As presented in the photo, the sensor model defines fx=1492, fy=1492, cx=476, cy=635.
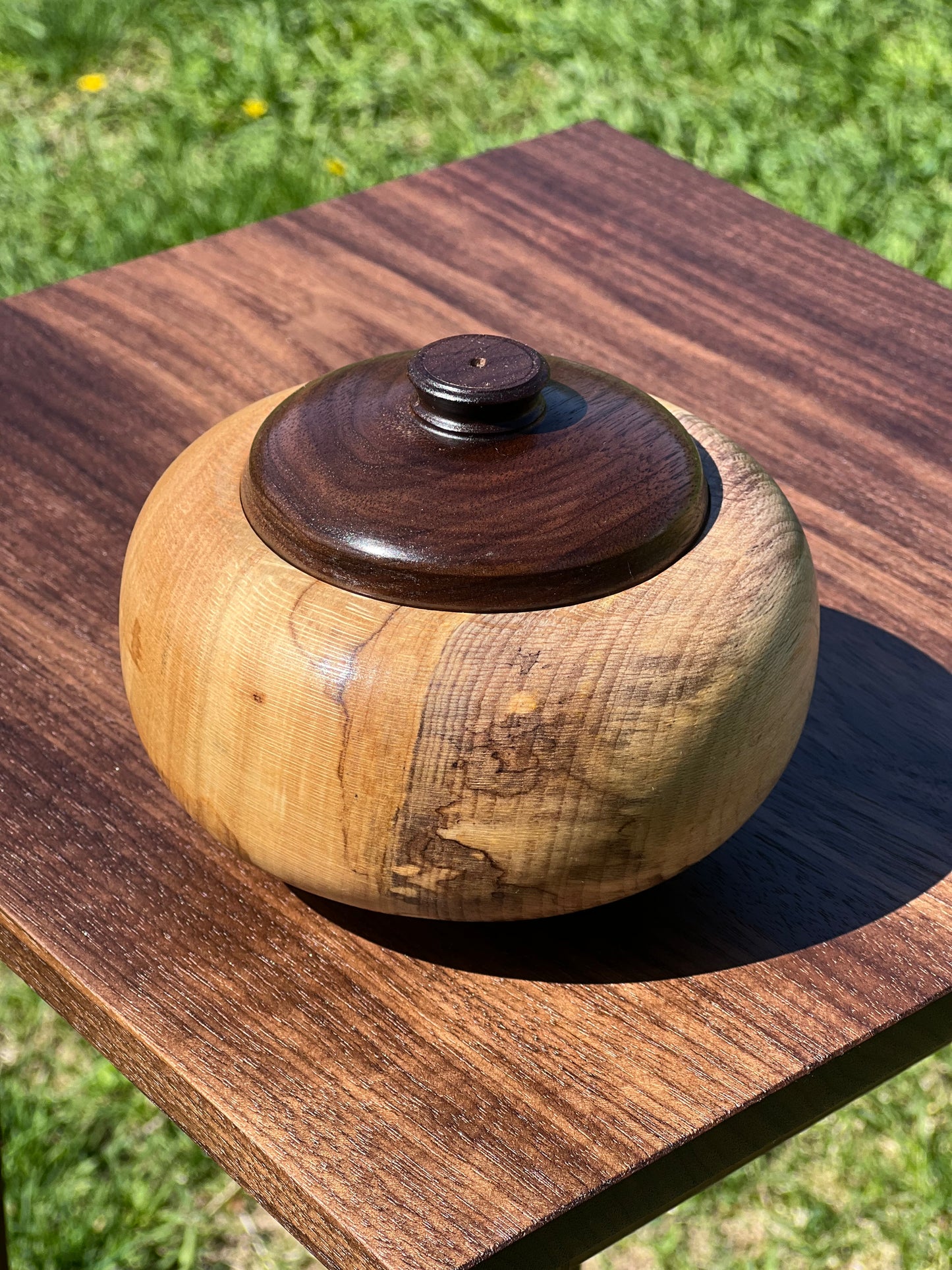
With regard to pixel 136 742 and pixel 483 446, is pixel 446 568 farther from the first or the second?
pixel 136 742

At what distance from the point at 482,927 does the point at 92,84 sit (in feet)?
6.76

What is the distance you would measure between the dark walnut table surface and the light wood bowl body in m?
0.06

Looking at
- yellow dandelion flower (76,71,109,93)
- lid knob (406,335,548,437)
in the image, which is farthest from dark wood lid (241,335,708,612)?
yellow dandelion flower (76,71,109,93)

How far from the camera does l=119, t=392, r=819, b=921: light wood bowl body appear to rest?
52 centimetres

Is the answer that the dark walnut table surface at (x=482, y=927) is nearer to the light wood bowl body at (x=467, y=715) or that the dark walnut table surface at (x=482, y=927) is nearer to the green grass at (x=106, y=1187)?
the light wood bowl body at (x=467, y=715)

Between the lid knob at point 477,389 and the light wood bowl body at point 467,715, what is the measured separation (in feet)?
0.25

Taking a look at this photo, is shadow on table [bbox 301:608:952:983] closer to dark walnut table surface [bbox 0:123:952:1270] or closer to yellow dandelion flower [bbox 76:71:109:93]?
dark walnut table surface [bbox 0:123:952:1270]

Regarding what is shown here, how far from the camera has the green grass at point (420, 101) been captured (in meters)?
2.01

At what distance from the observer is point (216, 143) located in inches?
87.6

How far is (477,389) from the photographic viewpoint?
1.81 feet

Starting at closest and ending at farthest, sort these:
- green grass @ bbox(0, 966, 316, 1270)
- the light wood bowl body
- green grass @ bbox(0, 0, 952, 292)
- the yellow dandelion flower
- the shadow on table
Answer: the light wood bowl body < the shadow on table < green grass @ bbox(0, 966, 316, 1270) < green grass @ bbox(0, 0, 952, 292) < the yellow dandelion flower

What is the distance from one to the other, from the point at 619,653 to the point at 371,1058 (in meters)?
0.19

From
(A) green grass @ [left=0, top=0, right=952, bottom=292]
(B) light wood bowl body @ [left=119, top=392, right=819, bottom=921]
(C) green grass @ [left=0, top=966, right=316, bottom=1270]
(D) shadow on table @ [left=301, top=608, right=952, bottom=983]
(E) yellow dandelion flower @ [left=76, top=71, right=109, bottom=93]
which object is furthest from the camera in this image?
(E) yellow dandelion flower @ [left=76, top=71, right=109, bottom=93]

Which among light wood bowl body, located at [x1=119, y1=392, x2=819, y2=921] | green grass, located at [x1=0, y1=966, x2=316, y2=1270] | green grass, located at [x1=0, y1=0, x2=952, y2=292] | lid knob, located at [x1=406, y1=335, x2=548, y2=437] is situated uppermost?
lid knob, located at [x1=406, y1=335, x2=548, y2=437]
